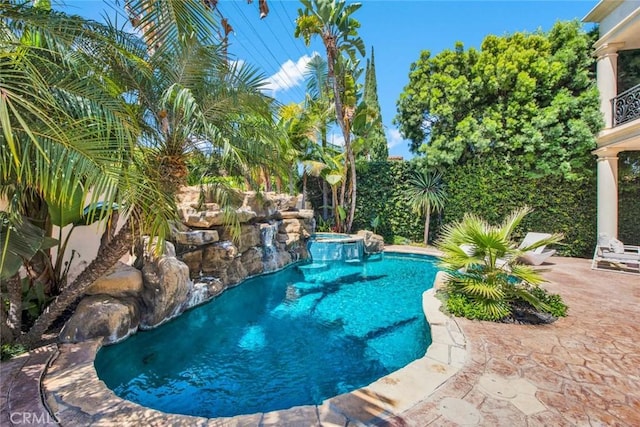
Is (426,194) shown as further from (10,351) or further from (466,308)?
(10,351)

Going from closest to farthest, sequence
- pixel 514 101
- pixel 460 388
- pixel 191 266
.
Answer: pixel 460 388, pixel 191 266, pixel 514 101

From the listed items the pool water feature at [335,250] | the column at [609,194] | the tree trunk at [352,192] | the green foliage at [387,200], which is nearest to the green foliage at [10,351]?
the pool water feature at [335,250]

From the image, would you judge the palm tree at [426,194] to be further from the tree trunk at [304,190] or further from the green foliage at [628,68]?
the green foliage at [628,68]

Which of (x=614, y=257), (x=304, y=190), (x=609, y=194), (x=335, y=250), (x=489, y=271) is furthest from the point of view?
(x=304, y=190)

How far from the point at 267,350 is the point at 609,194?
11.8 metres

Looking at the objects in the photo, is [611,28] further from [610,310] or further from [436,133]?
[610,310]

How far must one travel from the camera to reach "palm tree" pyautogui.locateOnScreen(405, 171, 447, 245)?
44.7ft

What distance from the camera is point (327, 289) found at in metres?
8.41

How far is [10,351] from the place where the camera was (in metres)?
3.92

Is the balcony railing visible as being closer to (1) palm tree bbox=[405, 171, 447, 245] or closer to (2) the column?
(2) the column

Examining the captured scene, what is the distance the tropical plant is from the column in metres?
6.78

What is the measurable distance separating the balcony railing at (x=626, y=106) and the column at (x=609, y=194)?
112 cm

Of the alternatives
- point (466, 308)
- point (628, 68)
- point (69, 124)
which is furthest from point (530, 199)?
point (69, 124)

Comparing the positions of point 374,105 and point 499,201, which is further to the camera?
point 374,105
